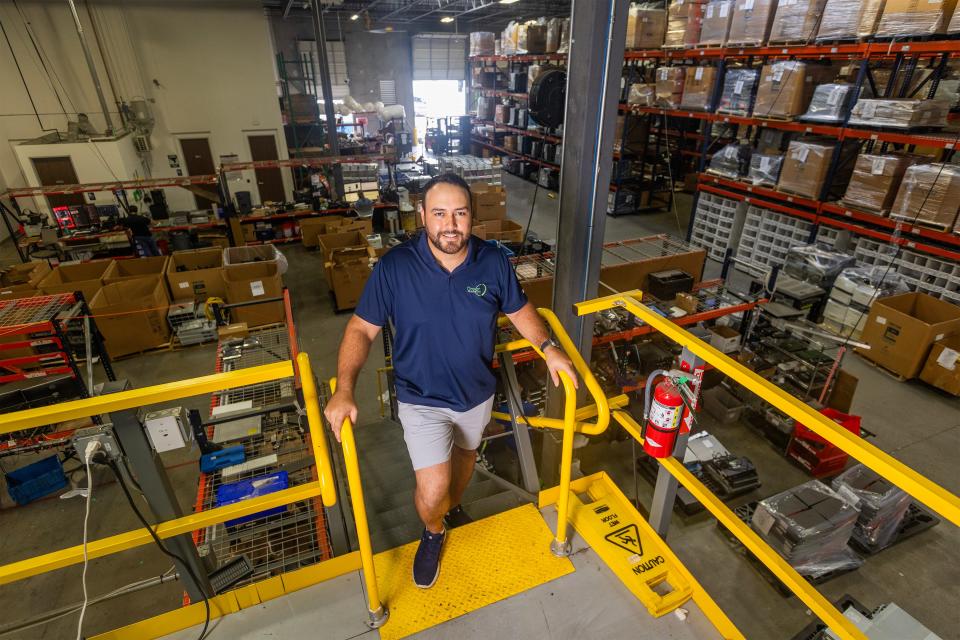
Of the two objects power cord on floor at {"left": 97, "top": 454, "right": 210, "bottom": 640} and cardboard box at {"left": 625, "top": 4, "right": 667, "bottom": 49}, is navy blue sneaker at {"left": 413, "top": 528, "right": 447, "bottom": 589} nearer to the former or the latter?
power cord on floor at {"left": 97, "top": 454, "right": 210, "bottom": 640}

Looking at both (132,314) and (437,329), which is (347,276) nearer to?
(132,314)

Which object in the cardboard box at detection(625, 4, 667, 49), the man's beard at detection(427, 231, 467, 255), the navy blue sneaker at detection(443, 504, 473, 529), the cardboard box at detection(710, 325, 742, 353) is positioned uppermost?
the cardboard box at detection(625, 4, 667, 49)

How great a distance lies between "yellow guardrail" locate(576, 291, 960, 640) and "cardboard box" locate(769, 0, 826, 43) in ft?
25.0

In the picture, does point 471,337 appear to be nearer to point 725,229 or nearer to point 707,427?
point 707,427

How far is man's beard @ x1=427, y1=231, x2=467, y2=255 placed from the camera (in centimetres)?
219

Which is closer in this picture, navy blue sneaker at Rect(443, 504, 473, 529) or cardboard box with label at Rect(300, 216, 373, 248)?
navy blue sneaker at Rect(443, 504, 473, 529)

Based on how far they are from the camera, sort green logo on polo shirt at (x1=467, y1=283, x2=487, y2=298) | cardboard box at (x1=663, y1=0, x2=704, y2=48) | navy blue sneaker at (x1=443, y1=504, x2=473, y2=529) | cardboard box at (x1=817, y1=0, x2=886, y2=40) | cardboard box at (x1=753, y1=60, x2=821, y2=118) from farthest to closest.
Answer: cardboard box at (x1=663, y1=0, x2=704, y2=48), cardboard box at (x1=753, y1=60, x2=821, y2=118), cardboard box at (x1=817, y1=0, x2=886, y2=40), navy blue sneaker at (x1=443, y1=504, x2=473, y2=529), green logo on polo shirt at (x1=467, y1=283, x2=487, y2=298)

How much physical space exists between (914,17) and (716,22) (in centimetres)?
308

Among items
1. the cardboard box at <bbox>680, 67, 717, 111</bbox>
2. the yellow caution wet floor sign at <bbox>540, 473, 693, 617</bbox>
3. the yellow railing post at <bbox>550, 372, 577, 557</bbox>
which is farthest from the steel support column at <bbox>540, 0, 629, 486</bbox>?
the cardboard box at <bbox>680, 67, 717, 111</bbox>

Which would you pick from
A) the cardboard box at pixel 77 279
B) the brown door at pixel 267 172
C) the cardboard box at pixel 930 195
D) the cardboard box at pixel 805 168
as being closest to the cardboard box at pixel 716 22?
the cardboard box at pixel 805 168

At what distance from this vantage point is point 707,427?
5.64 meters

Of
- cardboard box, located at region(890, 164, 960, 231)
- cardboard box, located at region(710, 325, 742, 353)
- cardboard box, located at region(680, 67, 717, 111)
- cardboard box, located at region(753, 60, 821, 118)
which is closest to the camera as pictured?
cardboard box, located at region(710, 325, 742, 353)

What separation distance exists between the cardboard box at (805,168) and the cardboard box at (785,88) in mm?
574

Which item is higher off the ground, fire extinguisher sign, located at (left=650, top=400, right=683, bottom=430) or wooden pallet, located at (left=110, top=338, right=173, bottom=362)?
fire extinguisher sign, located at (left=650, top=400, right=683, bottom=430)
